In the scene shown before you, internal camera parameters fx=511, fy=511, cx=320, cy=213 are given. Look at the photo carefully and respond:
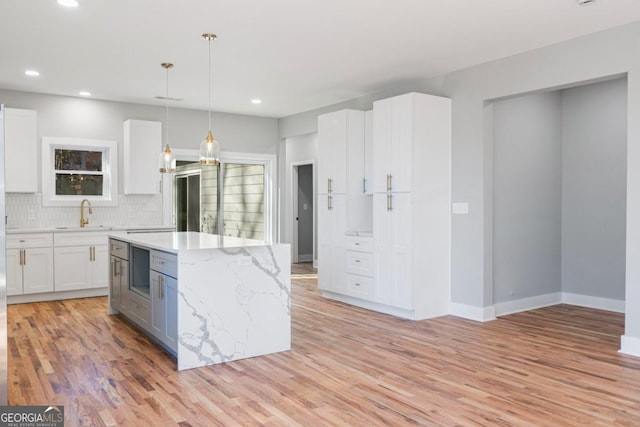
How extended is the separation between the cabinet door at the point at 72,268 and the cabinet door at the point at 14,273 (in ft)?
1.25

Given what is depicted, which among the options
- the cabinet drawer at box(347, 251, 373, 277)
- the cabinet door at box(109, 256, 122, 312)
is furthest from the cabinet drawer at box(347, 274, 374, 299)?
the cabinet door at box(109, 256, 122, 312)

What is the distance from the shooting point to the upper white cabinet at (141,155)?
6961 mm

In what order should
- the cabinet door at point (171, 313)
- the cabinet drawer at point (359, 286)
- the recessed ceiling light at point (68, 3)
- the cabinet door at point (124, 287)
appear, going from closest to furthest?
the recessed ceiling light at point (68, 3) → the cabinet door at point (171, 313) → the cabinet door at point (124, 287) → the cabinet drawer at point (359, 286)

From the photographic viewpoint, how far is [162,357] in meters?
3.94

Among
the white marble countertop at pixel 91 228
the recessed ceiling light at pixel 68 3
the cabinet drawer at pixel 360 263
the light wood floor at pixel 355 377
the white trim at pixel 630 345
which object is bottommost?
the light wood floor at pixel 355 377

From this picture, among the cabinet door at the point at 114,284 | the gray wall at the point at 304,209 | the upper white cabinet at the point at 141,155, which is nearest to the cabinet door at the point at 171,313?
the cabinet door at the point at 114,284

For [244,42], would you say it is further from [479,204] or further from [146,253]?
[479,204]

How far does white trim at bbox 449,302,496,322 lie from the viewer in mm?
5164

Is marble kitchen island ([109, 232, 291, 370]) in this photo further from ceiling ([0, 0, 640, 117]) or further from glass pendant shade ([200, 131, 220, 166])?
ceiling ([0, 0, 640, 117])

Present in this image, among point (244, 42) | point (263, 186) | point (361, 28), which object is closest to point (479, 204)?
point (361, 28)

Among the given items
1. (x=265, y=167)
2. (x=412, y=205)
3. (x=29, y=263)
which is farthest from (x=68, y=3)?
(x=265, y=167)

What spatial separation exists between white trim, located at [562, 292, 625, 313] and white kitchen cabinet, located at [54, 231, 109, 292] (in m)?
5.64

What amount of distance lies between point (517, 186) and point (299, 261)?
5.22 m

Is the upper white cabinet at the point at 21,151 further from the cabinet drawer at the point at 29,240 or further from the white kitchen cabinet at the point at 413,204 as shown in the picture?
the white kitchen cabinet at the point at 413,204
